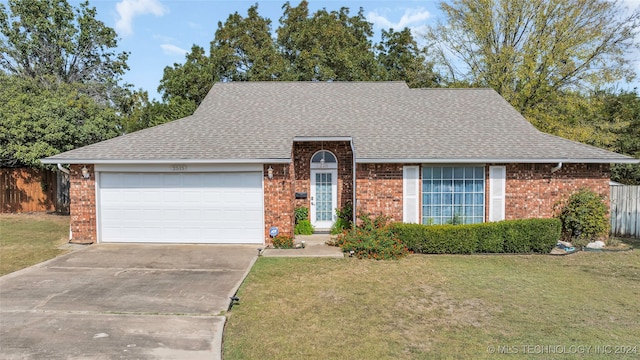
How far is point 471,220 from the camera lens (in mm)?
12219

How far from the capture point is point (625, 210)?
13625mm

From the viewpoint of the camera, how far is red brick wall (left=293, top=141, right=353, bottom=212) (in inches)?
531

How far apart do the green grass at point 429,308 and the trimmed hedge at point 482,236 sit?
77 centimetres

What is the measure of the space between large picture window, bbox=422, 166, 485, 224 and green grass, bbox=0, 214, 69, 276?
11327 mm

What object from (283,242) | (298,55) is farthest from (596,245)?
(298,55)

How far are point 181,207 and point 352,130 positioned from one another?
6.41 meters

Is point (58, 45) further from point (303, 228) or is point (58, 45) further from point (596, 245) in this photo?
point (596, 245)

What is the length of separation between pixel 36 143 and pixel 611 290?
2163 centimetres

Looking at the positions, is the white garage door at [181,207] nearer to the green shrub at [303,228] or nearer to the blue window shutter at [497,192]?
the green shrub at [303,228]

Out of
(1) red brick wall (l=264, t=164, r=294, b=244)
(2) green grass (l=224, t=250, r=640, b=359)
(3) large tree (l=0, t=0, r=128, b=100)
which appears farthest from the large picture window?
(3) large tree (l=0, t=0, r=128, b=100)

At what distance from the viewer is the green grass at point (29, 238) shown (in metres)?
10.2

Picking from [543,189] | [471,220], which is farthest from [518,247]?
[543,189]

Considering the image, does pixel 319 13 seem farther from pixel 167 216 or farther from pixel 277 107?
pixel 167 216

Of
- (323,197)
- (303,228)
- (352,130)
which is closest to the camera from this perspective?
(303,228)
